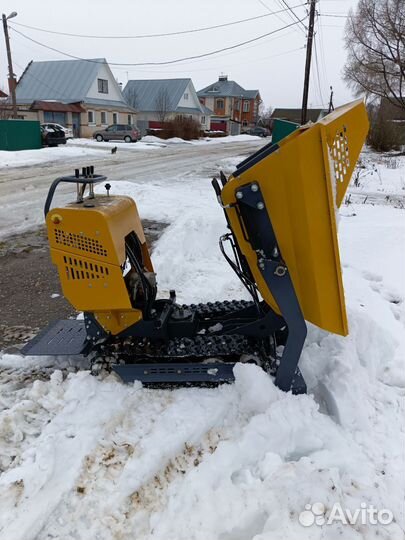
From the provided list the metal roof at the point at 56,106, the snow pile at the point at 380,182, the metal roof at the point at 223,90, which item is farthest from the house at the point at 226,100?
the snow pile at the point at 380,182

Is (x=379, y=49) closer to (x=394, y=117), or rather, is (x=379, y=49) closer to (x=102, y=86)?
(x=394, y=117)

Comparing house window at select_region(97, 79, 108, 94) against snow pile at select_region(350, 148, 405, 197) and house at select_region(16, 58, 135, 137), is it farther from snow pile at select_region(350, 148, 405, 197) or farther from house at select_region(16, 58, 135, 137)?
snow pile at select_region(350, 148, 405, 197)

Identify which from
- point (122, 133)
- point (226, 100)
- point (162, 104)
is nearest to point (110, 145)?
point (122, 133)

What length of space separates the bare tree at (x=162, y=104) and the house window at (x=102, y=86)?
818cm

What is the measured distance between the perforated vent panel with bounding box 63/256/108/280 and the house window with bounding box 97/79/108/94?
4306 cm

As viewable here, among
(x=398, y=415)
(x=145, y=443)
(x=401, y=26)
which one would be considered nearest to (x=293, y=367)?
(x=398, y=415)

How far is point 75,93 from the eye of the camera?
4012 cm

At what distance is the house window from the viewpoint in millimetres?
41688

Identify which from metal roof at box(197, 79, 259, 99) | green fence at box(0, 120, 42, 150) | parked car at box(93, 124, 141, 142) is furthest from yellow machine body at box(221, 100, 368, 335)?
metal roof at box(197, 79, 259, 99)

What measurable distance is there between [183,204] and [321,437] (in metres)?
7.20

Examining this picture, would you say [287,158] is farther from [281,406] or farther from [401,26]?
[401,26]

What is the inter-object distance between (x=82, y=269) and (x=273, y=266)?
3.83 ft

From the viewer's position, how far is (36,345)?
333 cm

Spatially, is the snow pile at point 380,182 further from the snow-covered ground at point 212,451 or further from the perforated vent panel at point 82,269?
the perforated vent panel at point 82,269
